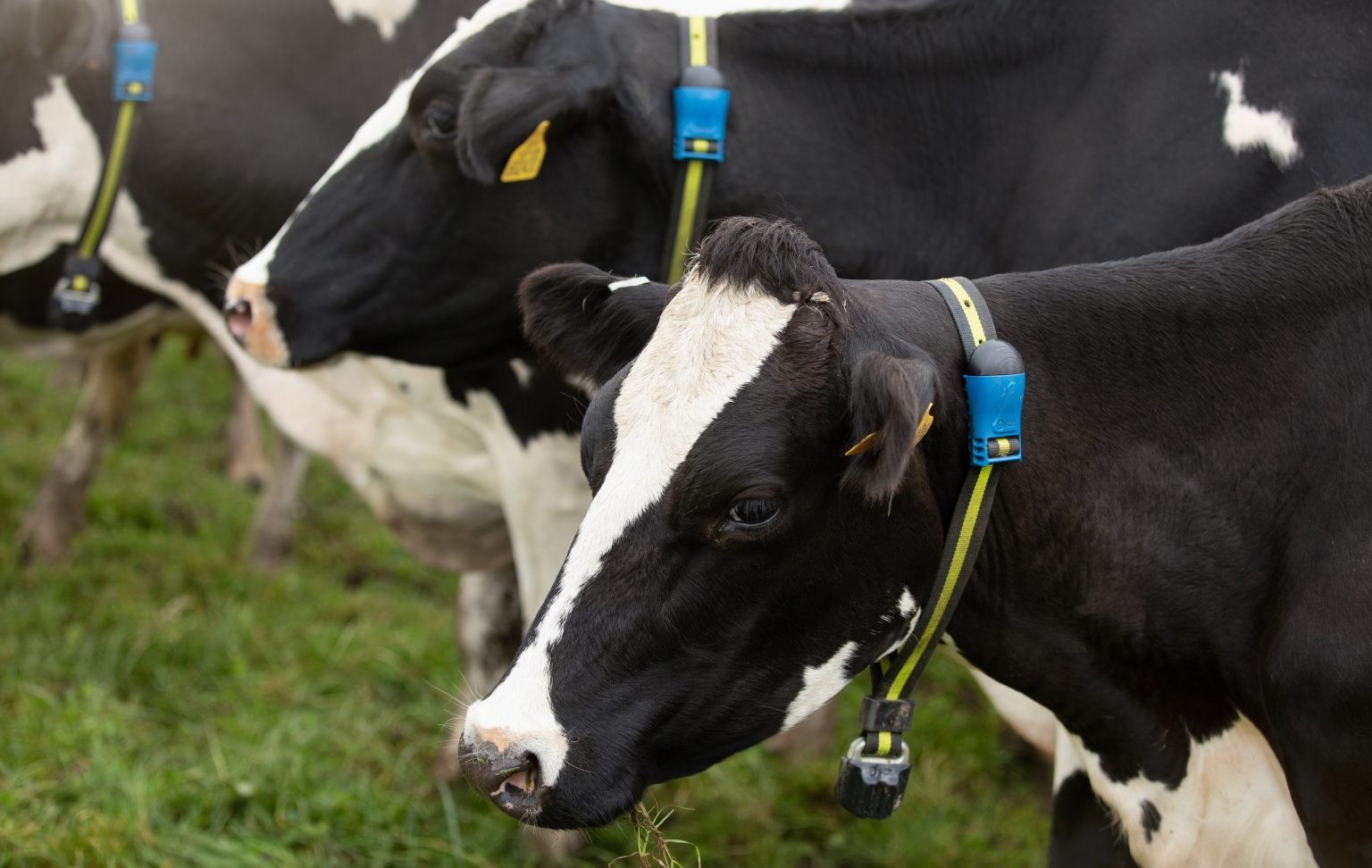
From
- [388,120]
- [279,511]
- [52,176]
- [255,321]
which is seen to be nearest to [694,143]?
[388,120]

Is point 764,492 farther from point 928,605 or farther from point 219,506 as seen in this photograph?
point 219,506

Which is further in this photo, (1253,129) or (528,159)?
(528,159)

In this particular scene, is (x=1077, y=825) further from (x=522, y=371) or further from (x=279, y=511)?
(x=279, y=511)

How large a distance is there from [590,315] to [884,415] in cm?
78

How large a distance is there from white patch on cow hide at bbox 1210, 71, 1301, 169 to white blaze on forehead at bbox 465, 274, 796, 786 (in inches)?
58.8

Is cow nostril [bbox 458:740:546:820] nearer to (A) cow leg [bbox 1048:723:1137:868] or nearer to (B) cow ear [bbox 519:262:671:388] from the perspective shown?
(B) cow ear [bbox 519:262:671:388]

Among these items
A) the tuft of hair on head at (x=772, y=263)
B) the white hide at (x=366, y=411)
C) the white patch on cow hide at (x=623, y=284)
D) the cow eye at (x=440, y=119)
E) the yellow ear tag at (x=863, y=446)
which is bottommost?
the white hide at (x=366, y=411)

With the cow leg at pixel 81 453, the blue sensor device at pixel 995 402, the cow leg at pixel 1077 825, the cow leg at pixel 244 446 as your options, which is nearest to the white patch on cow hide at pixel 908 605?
the blue sensor device at pixel 995 402

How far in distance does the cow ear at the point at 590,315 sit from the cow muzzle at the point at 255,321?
1.11m

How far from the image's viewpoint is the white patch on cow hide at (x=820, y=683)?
8.08ft

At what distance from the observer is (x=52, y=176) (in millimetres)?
4344

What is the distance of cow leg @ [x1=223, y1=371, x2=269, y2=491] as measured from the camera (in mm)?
7363

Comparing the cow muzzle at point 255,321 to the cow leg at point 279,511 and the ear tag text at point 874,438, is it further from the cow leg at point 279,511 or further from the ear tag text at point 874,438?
the cow leg at point 279,511

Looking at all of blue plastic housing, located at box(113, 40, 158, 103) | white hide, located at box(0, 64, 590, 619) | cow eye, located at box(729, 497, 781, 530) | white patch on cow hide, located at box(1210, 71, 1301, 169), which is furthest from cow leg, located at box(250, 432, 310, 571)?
cow eye, located at box(729, 497, 781, 530)
